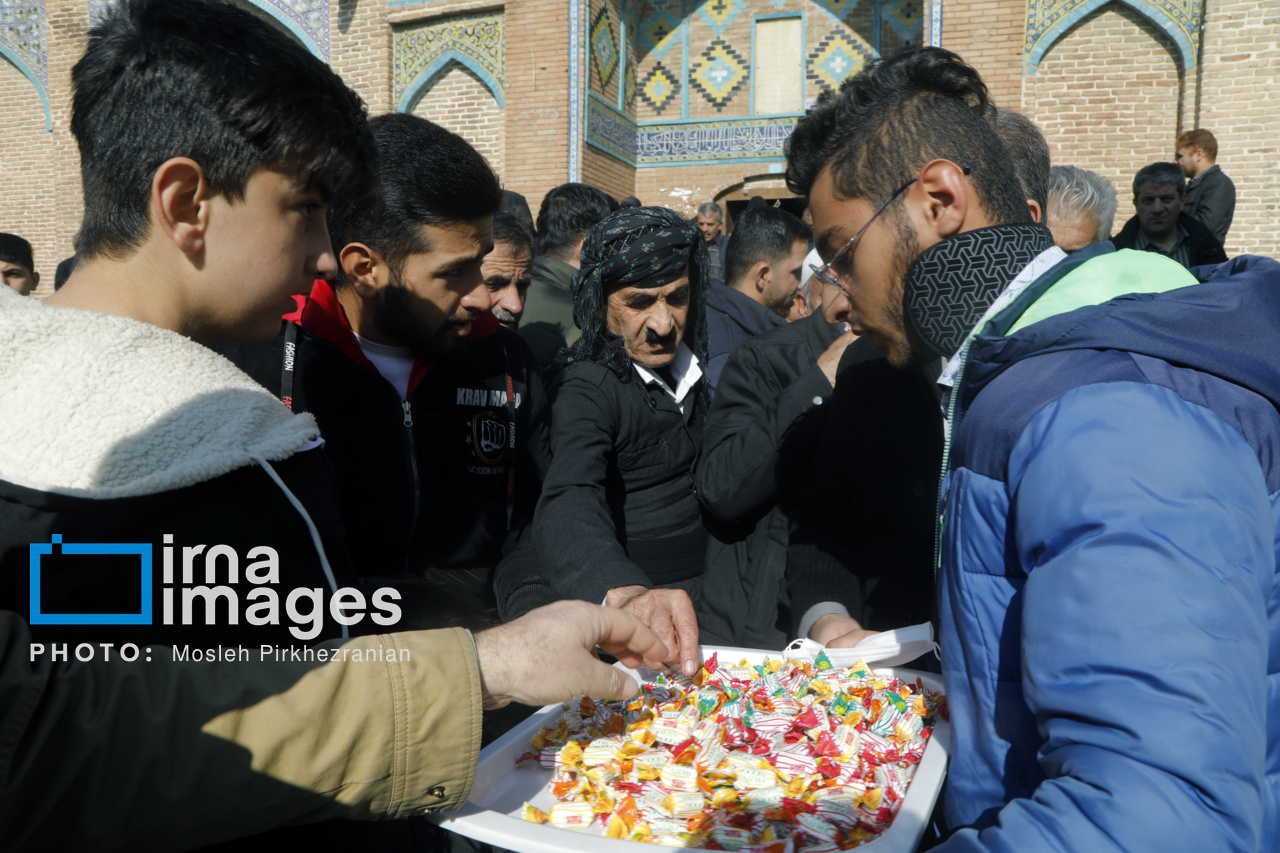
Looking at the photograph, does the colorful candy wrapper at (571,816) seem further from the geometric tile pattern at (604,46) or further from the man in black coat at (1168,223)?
the geometric tile pattern at (604,46)

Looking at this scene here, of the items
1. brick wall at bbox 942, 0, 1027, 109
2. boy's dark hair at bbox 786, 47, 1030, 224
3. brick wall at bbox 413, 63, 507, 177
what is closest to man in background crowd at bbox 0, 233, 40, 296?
boy's dark hair at bbox 786, 47, 1030, 224

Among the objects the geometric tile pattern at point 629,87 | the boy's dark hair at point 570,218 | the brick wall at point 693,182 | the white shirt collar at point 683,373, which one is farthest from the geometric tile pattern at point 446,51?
the white shirt collar at point 683,373

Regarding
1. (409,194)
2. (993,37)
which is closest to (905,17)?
(993,37)

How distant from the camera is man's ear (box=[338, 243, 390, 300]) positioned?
7.55 feet

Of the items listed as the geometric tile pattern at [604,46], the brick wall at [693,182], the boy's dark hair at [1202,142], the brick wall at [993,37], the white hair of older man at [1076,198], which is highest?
the geometric tile pattern at [604,46]

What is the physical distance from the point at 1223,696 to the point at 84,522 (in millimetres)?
1200

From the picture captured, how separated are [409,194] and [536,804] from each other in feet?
5.24

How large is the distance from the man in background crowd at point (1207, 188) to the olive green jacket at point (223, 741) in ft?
26.3

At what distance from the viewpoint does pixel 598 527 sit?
7.38 ft

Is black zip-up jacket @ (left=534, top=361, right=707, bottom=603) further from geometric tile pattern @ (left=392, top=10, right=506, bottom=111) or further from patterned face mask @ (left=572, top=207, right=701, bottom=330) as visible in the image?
geometric tile pattern @ (left=392, top=10, right=506, bottom=111)

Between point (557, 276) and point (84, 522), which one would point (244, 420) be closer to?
point (84, 522)

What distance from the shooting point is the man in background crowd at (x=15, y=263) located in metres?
5.50

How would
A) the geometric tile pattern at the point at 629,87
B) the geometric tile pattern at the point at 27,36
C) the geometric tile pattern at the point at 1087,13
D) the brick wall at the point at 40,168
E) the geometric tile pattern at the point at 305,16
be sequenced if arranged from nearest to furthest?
the geometric tile pattern at the point at 1087,13 → the geometric tile pattern at the point at 305,16 → the geometric tile pattern at the point at 629,87 → the geometric tile pattern at the point at 27,36 → the brick wall at the point at 40,168

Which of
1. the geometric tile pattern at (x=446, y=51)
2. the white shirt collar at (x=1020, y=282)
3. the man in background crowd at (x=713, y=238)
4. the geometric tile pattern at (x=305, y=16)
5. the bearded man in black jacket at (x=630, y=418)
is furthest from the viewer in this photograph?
the geometric tile pattern at (x=305, y=16)
